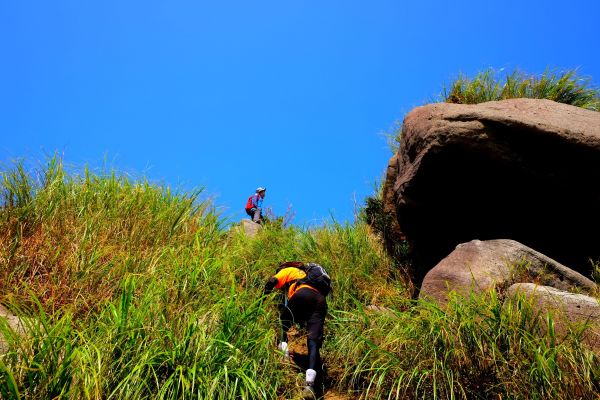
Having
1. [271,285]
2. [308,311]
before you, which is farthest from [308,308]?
[271,285]

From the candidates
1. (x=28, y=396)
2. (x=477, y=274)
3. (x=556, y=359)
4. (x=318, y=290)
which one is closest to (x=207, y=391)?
(x=28, y=396)

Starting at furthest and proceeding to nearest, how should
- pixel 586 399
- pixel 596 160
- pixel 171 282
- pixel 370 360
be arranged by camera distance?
pixel 596 160 → pixel 171 282 → pixel 370 360 → pixel 586 399

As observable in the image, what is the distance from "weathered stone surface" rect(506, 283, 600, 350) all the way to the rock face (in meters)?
2.24

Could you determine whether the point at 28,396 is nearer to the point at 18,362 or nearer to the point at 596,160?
the point at 18,362

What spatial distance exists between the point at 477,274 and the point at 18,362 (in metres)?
4.75

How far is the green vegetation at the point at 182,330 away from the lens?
3574 mm

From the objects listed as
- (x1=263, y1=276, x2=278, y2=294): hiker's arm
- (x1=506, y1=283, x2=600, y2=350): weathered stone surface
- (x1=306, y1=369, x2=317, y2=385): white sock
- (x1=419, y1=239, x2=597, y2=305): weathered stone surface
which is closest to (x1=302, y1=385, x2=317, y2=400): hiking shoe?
(x1=306, y1=369, x2=317, y2=385): white sock

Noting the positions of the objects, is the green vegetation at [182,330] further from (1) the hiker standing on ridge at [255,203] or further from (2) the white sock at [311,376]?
(1) the hiker standing on ridge at [255,203]

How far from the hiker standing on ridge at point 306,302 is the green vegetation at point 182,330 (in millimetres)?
249

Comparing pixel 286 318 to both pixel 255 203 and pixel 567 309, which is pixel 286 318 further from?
pixel 255 203

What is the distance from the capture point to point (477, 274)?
5.79 meters

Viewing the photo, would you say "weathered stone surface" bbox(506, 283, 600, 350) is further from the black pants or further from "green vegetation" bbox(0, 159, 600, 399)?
the black pants

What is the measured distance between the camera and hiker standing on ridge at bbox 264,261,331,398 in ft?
16.6

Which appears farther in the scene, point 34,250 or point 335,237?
point 335,237
